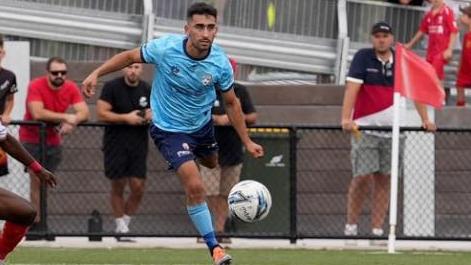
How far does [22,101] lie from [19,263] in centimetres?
498

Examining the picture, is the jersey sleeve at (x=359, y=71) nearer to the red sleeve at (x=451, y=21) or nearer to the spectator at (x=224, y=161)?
the spectator at (x=224, y=161)

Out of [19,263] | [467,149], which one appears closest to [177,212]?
[467,149]

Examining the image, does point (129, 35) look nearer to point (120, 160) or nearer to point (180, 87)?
point (120, 160)

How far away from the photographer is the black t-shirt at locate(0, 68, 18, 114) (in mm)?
16328

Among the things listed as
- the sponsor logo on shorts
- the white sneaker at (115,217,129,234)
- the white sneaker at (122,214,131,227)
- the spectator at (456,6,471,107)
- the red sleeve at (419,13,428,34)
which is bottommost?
the white sneaker at (115,217,129,234)

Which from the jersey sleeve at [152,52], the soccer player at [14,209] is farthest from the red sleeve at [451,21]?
the soccer player at [14,209]

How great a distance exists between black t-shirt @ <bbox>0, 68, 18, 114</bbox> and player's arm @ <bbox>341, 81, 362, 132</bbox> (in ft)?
11.8

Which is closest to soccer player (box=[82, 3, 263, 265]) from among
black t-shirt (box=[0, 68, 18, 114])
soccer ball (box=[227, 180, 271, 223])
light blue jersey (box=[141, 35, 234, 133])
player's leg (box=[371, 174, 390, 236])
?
light blue jersey (box=[141, 35, 234, 133])

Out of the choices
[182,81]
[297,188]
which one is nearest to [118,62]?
[182,81]

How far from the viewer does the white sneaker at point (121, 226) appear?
55.3ft

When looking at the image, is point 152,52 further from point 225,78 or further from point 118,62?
point 225,78

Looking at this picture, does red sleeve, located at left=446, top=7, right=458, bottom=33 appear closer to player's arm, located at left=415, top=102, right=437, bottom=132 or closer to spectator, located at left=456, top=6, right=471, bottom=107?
spectator, located at left=456, top=6, right=471, bottom=107

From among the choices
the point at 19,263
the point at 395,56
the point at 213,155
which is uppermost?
the point at 395,56

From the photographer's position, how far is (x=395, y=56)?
16125mm
